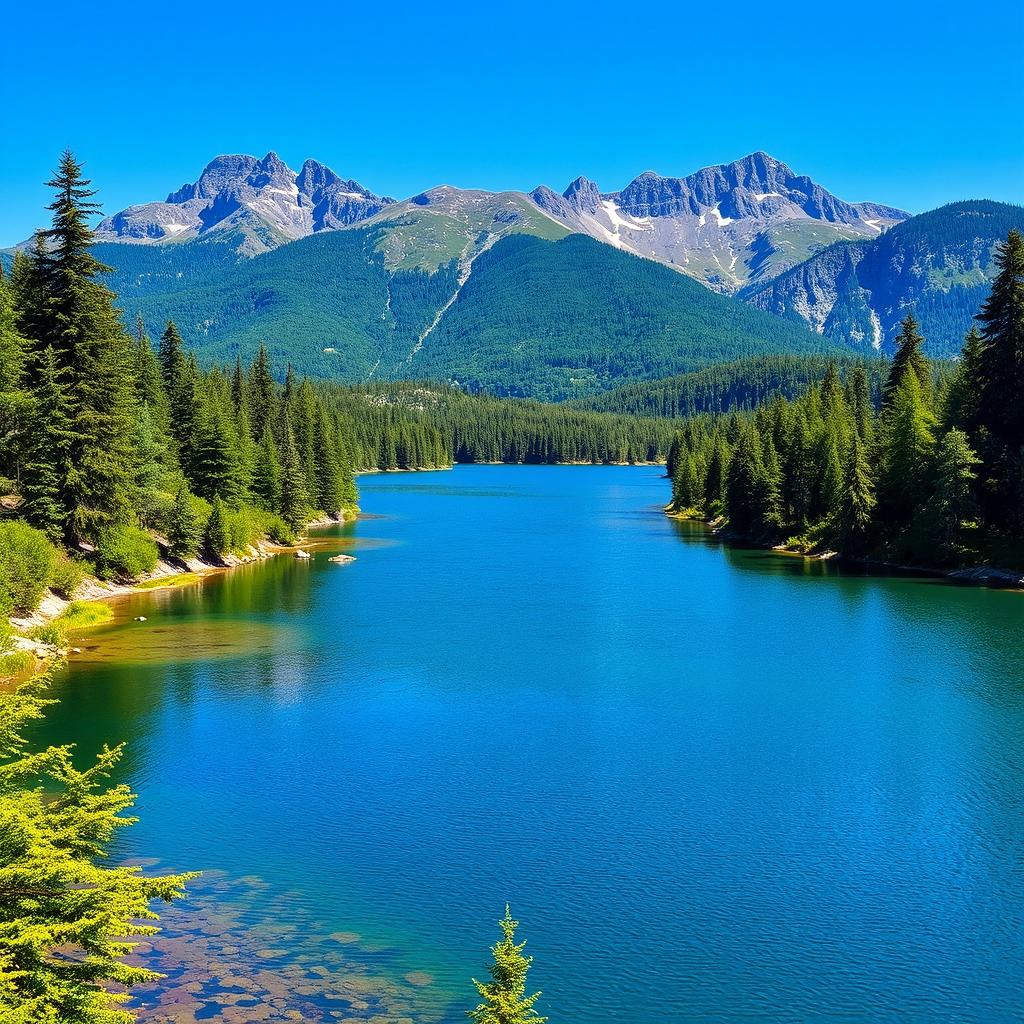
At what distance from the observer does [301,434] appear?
11581cm

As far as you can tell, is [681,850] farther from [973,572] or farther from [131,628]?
[973,572]

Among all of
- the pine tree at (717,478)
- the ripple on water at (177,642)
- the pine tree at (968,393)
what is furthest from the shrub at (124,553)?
the pine tree at (717,478)

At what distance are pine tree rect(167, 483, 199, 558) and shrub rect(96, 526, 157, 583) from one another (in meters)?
5.11

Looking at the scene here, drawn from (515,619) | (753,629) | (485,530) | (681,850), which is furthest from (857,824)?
(485,530)

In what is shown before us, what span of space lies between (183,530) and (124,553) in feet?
37.8

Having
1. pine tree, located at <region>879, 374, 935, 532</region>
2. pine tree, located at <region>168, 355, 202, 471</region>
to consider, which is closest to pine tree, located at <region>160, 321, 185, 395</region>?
pine tree, located at <region>168, 355, 202, 471</region>

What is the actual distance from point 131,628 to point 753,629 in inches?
1363

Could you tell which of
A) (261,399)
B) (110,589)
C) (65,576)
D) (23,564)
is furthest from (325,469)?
(23,564)

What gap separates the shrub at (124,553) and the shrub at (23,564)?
9262 millimetres

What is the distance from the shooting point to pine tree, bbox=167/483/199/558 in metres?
75.8

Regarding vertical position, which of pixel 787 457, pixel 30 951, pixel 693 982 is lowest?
pixel 693 982

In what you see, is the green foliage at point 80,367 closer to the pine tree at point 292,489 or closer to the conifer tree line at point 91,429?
the conifer tree line at point 91,429

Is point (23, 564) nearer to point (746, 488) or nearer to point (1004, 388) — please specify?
point (1004, 388)

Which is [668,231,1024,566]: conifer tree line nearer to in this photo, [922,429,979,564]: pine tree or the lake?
[922,429,979,564]: pine tree
